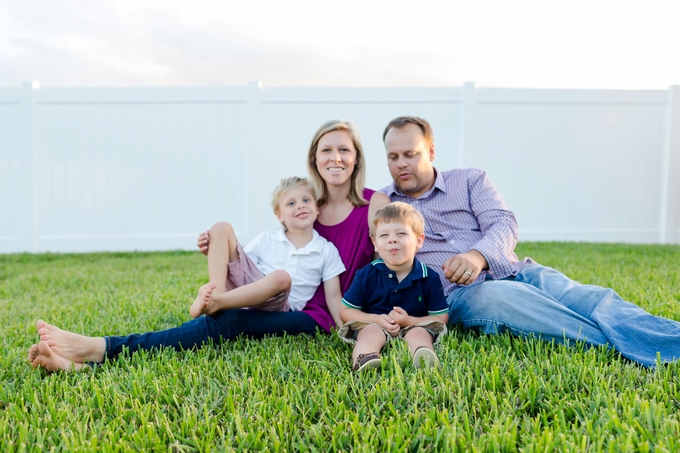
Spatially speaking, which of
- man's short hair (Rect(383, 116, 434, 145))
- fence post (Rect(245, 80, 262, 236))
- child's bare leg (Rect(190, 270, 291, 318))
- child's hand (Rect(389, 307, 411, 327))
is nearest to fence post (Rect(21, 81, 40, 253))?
fence post (Rect(245, 80, 262, 236))

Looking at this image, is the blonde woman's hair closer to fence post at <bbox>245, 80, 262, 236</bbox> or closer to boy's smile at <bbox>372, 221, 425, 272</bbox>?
boy's smile at <bbox>372, 221, 425, 272</bbox>

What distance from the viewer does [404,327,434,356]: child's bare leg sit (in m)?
2.26

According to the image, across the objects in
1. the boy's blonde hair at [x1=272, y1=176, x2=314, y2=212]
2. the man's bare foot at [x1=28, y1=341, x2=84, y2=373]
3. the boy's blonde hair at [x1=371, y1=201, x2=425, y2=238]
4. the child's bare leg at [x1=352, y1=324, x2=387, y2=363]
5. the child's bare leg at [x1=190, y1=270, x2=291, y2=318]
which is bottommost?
the man's bare foot at [x1=28, y1=341, x2=84, y2=373]

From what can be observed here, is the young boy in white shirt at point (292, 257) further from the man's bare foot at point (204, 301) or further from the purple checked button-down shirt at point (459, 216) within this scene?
the purple checked button-down shirt at point (459, 216)

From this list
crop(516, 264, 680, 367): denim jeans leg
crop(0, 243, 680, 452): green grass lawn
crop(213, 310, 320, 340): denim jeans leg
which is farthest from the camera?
crop(213, 310, 320, 340): denim jeans leg

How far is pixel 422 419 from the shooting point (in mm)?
1646

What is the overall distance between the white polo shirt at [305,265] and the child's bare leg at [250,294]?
0.99 ft

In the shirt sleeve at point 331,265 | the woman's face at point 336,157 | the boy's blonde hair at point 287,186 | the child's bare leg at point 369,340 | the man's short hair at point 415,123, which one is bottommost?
the child's bare leg at point 369,340

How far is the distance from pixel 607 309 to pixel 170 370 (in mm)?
1890

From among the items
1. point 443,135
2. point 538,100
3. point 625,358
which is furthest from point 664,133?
point 625,358

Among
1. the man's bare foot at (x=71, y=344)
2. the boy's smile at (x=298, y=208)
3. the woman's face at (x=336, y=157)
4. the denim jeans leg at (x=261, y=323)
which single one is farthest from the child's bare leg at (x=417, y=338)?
the man's bare foot at (x=71, y=344)

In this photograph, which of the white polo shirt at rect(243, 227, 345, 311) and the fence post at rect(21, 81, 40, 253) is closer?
the white polo shirt at rect(243, 227, 345, 311)

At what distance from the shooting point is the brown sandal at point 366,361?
2064 millimetres

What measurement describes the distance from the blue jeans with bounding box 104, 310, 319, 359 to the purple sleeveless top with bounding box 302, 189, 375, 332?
0.17 meters
